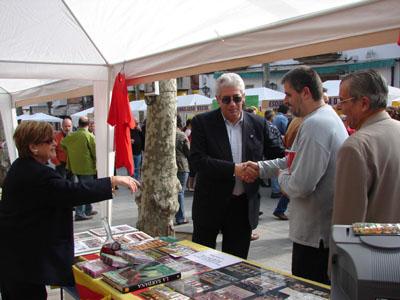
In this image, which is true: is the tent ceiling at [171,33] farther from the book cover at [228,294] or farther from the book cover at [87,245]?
the book cover at [87,245]

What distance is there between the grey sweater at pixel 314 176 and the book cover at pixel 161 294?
2.34 feet

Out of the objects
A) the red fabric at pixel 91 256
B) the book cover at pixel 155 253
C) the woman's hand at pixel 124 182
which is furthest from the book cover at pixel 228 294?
the red fabric at pixel 91 256

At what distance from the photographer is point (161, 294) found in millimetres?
1855

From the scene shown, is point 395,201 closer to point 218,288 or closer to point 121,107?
point 218,288

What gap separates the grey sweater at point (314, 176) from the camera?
206 centimetres

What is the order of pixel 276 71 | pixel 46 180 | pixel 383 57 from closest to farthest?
1. pixel 46 180
2. pixel 383 57
3. pixel 276 71

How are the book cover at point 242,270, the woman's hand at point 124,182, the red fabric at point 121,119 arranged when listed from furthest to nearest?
the red fabric at point 121,119 < the woman's hand at point 124,182 < the book cover at point 242,270

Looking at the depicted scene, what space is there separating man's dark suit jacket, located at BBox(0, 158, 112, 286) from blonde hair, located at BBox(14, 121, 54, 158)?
0.06m

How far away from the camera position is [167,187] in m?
5.25

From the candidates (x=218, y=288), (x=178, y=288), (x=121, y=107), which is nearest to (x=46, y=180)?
(x=178, y=288)

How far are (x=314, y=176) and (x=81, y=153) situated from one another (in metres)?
5.83

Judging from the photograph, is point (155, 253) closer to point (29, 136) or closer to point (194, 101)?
point (29, 136)

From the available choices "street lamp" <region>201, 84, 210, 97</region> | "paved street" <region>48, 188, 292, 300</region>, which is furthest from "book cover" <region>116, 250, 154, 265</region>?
"street lamp" <region>201, 84, 210, 97</region>

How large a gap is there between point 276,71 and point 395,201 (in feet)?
72.2
